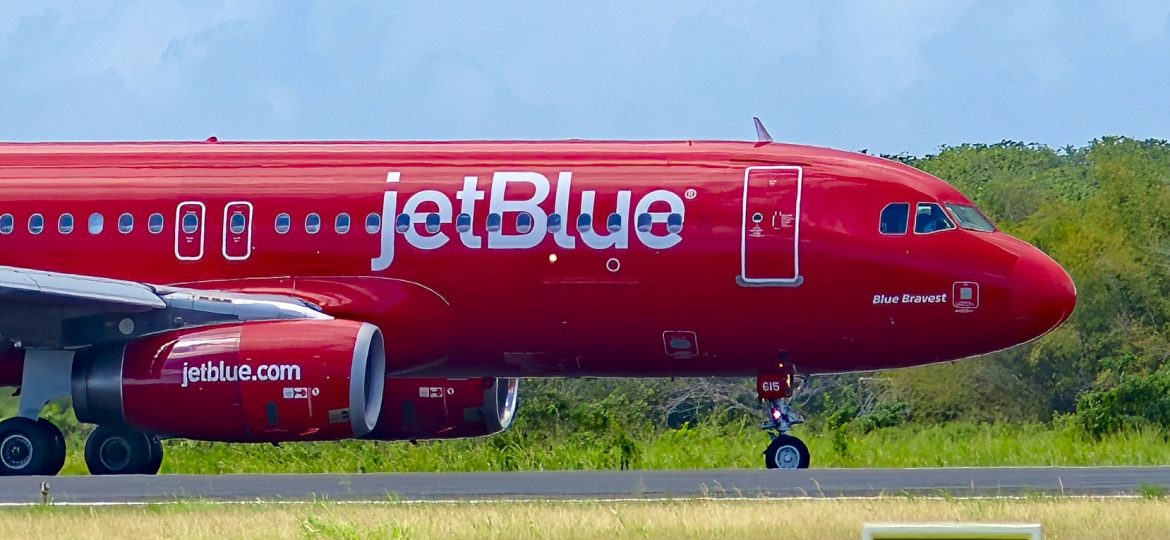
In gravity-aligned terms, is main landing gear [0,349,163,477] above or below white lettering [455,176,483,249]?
below

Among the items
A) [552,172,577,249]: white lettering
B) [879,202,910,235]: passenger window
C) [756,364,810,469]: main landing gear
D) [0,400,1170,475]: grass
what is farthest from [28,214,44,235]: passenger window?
[879,202,910,235]: passenger window

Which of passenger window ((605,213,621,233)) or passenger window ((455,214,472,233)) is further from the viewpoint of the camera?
passenger window ((455,214,472,233))

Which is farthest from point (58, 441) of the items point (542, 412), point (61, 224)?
point (542, 412)

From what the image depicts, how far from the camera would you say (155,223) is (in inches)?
894

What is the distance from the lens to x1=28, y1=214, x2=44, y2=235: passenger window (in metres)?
23.1

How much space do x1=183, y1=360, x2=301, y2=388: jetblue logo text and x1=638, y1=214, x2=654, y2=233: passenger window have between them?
3831 millimetres

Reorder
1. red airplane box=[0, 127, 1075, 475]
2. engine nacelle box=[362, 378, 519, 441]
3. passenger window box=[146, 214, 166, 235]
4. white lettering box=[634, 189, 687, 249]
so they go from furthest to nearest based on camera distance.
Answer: engine nacelle box=[362, 378, 519, 441]
passenger window box=[146, 214, 166, 235]
white lettering box=[634, 189, 687, 249]
red airplane box=[0, 127, 1075, 475]

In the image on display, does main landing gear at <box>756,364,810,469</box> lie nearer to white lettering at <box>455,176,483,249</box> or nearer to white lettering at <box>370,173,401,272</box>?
white lettering at <box>455,176,483,249</box>

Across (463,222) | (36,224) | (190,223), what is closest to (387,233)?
(463,222)

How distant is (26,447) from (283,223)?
138 inches

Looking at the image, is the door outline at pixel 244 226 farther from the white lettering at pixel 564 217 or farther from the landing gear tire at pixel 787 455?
the landing gear tire at pixel 787 455

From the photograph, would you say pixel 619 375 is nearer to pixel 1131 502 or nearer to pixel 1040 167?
pixel 1131 502

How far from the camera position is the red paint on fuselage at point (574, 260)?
21422mm

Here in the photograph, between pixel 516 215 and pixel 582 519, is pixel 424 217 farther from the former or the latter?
pixel 582 519
